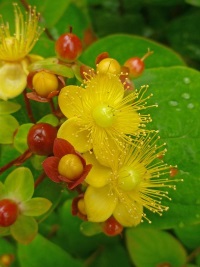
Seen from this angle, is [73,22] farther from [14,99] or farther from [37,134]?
[37,134]

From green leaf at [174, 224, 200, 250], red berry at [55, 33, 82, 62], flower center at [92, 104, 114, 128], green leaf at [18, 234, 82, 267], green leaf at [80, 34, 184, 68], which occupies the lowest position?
green leaf at [18, 234, 82, 267]

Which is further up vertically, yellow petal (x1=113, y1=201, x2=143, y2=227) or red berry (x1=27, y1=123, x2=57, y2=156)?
red berry (x1=27, y1=123, x2=57, y2=156)

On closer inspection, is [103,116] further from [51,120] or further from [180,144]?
[180,144]

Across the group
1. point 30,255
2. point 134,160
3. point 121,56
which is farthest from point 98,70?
point 30,255

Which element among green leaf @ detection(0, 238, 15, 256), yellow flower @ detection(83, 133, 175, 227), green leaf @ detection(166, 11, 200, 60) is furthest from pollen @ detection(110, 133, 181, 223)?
green leaf @ detection(166, 11, 200, 60)

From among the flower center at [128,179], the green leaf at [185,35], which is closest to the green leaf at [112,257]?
the flower center at [128,179]

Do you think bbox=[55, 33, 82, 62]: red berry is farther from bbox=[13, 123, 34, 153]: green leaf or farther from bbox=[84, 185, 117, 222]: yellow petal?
bbox=[84, 185, 117, 222]: yellow petal
